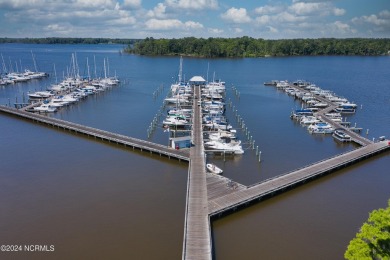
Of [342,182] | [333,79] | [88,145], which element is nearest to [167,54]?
[333,79]

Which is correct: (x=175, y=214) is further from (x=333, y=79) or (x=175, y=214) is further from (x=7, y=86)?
(x=333, y=79)

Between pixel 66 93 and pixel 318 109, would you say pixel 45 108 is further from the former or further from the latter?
pixel 318 109

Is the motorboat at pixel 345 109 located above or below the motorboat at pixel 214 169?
above

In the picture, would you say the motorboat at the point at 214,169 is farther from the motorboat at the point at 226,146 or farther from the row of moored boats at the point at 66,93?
the row of moored boats at the point at 66,93

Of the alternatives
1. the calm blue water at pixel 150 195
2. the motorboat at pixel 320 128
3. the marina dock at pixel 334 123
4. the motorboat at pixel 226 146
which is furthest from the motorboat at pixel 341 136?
the motorboat at pixel 226 146

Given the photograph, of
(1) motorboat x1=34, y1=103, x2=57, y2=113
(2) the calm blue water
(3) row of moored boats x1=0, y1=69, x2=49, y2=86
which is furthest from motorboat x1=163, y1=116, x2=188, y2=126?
(3) row of moored boats x1=0, y1=69, x2=49, y2=86

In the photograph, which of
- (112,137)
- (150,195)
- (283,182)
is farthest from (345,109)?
(150,195)

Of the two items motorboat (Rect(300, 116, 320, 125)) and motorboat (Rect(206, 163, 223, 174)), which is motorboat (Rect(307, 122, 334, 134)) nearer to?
motorboat (Rect(300, 116, 320, 125))
